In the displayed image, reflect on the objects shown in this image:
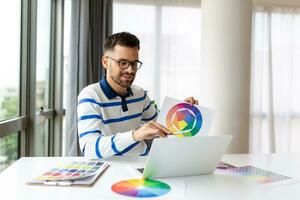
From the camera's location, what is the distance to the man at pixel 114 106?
1.30 meters

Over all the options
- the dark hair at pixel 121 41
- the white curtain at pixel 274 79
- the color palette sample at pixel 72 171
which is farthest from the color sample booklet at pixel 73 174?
the white curtain at pixel 274 79

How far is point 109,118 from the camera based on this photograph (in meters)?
1.59

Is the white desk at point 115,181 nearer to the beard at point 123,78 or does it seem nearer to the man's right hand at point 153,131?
the man's right hand at point 153,131

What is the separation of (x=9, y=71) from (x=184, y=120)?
140cm

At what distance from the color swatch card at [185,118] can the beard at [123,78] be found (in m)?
0.27

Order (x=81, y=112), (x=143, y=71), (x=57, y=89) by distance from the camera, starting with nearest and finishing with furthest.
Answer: (x=81, y=112)
(x=57, y=89)
(x=143, y=71)

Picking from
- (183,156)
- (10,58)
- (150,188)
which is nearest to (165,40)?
(10,58)

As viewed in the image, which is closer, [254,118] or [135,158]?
[135,158]

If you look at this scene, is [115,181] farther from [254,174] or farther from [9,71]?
[9,71]

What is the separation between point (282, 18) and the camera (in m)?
3.76

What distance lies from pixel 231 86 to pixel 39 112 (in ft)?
5.52

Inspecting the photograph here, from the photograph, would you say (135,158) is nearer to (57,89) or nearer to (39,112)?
(39,112)

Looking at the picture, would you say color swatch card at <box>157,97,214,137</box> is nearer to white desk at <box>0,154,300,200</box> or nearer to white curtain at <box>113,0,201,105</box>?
white desk at <box>0,154,300,200</box>

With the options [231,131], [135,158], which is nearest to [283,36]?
[231,131]
